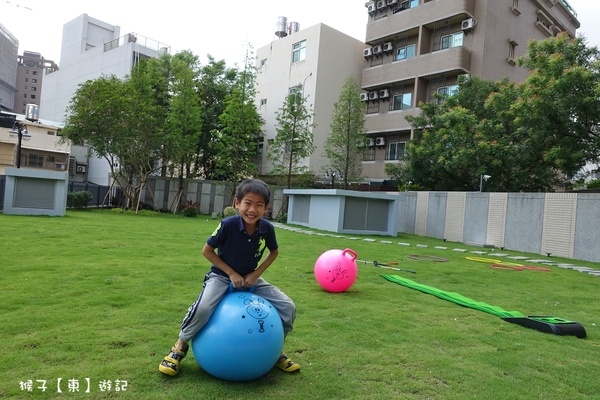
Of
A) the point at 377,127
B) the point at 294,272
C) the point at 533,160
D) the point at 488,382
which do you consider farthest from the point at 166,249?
the point at 377,127

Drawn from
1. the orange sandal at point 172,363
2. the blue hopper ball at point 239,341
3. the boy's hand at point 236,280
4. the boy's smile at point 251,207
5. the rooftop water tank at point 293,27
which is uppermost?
the rooftop water tank at point 293,27

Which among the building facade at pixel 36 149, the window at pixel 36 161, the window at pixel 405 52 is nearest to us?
the window at pixel 405 52

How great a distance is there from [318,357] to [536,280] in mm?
8230

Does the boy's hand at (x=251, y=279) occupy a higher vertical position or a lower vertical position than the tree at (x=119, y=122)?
lower

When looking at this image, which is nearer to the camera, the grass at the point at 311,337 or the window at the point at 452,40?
the grass at the point at 311,337

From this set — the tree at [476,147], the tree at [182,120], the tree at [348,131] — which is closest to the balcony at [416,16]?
the tree at [348,131]

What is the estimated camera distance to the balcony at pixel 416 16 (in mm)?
27438

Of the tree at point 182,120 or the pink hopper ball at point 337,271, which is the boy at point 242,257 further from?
the tree at point 182,120

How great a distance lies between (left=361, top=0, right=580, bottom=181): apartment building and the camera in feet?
90.4

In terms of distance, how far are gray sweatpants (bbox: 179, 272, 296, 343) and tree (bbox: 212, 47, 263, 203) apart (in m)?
28.5

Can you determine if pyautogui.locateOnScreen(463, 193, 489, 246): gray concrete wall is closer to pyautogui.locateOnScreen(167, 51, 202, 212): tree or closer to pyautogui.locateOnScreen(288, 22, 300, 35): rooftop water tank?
pyautogui.locateOnScreen(167, 51, 202, 212): tree

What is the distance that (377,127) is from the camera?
31594 millimetres

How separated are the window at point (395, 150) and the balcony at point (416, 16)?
7.90 meters

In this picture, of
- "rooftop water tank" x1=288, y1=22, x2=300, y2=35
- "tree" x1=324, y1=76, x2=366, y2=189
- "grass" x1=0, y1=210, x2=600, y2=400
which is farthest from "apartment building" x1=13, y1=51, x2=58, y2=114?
"grass" x1=0, y1=210, x2=600, y2=400
